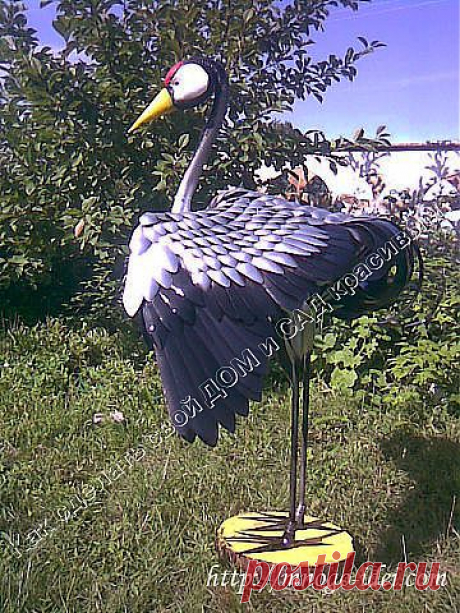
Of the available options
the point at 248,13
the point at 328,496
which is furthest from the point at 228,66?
the point at 328,496

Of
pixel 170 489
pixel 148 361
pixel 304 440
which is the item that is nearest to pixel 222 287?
pixel 304 440

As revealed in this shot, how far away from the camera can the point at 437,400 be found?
3.44m

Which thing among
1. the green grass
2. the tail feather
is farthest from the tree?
the tail feather

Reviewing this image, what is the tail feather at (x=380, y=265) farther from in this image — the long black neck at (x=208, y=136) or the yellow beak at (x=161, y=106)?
the yellow beak at (x=161, y=106)

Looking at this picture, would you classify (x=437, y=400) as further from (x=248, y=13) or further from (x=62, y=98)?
(x=62, y=98)

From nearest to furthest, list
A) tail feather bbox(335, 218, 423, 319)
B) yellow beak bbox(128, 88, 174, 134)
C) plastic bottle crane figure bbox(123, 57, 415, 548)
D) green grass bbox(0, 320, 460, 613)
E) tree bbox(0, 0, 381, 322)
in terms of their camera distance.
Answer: plastic bottle crane figure bbox(123, 57, 415, 548)
tail feather bbox(335, 218, 423, 319)
green grass bbox(0, 320, 460, 613)
yellow beak bbox(128, 88, 174, 134)
tree bbox(0, 0, 381, 322)

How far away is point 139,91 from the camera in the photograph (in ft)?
12.7

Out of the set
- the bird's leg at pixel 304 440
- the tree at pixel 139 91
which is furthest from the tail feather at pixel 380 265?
the tree at pixel 139 91

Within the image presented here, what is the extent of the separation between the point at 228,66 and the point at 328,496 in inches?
88.0

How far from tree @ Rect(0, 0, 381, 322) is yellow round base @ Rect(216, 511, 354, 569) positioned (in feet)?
5.99

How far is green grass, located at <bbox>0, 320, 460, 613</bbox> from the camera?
208 cm

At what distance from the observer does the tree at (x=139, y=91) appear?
3842 mm

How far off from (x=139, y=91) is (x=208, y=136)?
1.66 m

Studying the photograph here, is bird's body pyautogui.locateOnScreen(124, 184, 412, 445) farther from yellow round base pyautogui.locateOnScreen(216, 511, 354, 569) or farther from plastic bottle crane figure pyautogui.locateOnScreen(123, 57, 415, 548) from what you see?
yellow round base pyautogui.locateOnScreen(216, 511, 354, 569)
